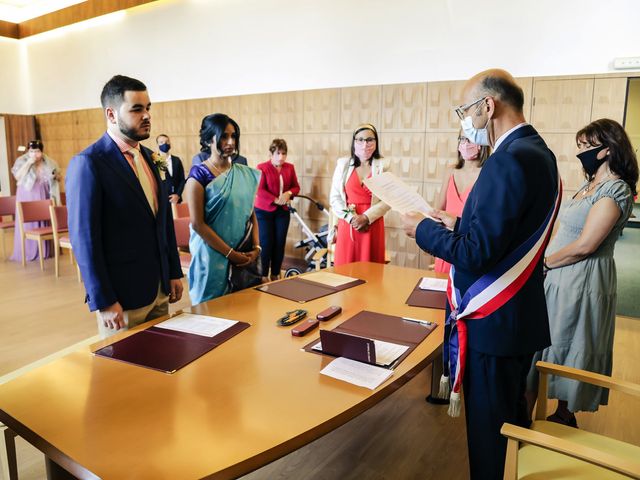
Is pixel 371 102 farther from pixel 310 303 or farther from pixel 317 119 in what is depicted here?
pixel 310 303

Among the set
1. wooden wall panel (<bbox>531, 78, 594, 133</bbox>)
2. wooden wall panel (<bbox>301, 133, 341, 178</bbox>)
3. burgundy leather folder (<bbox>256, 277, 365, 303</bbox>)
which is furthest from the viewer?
wooden wall panel (<bbox>301, 133, 341, 178</bbox>)

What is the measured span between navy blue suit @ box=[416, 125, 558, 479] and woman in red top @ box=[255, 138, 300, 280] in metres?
3.59

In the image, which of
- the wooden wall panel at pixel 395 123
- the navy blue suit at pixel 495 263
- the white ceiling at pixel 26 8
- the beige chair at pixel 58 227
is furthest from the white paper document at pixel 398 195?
the white ceiling at pixel 26 8

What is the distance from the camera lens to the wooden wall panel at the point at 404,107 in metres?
4.92

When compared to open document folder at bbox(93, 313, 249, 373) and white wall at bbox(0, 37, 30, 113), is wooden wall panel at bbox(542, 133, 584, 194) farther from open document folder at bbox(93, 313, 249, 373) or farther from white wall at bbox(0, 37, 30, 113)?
white wall at bbox(0, 37, 30, 113)

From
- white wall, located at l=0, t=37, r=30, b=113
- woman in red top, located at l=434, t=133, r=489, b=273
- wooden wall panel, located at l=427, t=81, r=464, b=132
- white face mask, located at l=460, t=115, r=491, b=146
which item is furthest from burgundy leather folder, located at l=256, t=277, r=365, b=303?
white wall, located at l=0, t=37, r=30, b=113

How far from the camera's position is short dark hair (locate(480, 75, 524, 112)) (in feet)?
4.35

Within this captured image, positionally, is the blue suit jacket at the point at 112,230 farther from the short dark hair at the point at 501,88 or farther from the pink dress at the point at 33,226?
the pink dress at the point at 33,226

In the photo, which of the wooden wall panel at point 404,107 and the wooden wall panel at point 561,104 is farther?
the wooden wall panel at point 404,107

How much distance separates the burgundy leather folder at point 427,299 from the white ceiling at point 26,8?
Answer: 8957 millimetres

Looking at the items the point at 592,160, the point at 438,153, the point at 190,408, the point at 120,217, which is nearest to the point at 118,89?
the point at 120,217

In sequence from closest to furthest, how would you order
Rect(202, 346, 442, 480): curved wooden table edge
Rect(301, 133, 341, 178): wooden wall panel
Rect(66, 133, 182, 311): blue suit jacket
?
Rect(202, 346, 442, 480): curved wooden table edge → Rect(66, 133, 182, 311): blue suit jacket → Rect(301, 133, 341, 178): wooden wall panel

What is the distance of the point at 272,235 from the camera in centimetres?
504

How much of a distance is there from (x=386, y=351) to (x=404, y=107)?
405cm
